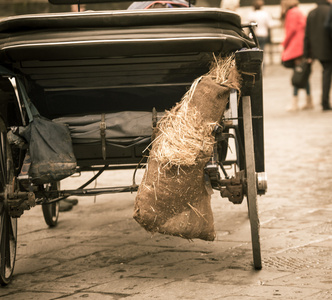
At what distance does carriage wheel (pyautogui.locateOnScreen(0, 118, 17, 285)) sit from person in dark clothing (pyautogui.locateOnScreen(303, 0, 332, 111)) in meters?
8.76

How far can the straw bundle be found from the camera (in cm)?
390

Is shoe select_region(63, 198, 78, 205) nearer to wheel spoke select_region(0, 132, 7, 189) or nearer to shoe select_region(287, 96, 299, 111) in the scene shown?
wheel spoke select_region(0, 132, 7, 189)

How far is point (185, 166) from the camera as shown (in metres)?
3.90

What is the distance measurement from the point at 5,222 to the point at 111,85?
3.64ft

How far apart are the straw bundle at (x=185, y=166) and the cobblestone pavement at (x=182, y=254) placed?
13.6 inches

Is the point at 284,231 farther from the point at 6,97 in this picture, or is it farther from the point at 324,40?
the point at 324,40

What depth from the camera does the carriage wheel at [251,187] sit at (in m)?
4.02

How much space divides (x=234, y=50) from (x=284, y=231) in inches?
61.3

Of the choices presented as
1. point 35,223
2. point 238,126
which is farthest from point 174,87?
point 35,223

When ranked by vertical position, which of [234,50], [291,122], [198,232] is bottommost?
[291,122]

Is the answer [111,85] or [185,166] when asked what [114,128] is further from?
[185,166]

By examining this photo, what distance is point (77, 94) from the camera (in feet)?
15.1

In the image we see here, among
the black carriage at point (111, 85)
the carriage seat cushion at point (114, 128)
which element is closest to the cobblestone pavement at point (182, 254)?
the black carriage at point (111, 85)

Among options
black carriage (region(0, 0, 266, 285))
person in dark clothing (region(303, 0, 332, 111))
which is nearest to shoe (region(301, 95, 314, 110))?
person in dark clothing (region(303, 0, 332, 111))
